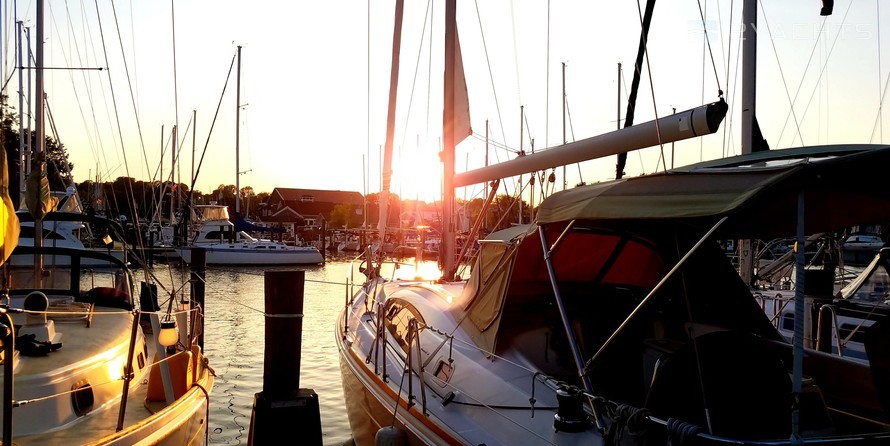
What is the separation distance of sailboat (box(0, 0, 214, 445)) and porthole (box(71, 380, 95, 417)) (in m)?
0.01

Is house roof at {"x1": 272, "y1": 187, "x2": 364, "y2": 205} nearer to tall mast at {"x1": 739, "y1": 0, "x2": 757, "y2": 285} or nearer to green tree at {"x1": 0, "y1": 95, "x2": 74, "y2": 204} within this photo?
green tree at {"x1": 0, "y1": 95, "x2": 74, "y2": 204}

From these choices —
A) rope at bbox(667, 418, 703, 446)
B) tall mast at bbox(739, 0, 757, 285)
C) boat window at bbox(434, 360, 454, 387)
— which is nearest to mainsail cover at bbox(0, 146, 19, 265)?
boat window at bbox(434, 360, 454, 387)

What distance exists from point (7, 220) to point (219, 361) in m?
11.0

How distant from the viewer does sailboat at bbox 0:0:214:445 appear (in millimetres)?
6195

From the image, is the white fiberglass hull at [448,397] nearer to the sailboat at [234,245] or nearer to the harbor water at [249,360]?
the harbor water at [249,360]

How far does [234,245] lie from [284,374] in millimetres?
36945

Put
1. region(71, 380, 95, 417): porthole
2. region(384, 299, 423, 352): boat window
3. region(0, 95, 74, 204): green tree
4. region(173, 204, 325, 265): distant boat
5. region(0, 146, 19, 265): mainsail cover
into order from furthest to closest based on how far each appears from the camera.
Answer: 1. region(173, 204, 325, 265): distant boat
2. region(0, 95, 74, 204): green tree
3. region(384, 299, 423, 352): boat window
4. region(71, 380, 95, 417): porthole
5. region(0, 146, 19, 265): mainsail cover

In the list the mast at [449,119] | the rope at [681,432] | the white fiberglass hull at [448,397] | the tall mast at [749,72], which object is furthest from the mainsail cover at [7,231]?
the tall mast at [749,72]

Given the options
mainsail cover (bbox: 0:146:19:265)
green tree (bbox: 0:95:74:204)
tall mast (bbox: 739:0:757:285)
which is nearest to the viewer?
mainsail cover (bbox: 0:146:19:265)

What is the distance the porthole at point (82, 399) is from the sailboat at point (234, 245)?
34.8 meters

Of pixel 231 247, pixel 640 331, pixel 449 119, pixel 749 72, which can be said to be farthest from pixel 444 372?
pixel 231 247

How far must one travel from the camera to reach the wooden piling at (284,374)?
6.25 m

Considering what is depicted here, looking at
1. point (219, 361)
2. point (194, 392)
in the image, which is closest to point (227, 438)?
point (194, 392)

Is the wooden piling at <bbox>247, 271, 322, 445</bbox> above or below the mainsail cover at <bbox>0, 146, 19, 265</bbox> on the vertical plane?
below
